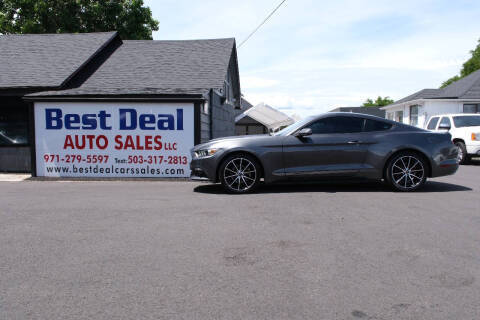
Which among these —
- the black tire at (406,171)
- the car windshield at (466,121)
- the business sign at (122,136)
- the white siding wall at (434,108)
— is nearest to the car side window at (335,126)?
the black tire at (406,171)

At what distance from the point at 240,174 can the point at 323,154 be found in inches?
63.9

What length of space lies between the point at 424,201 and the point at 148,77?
10326mm

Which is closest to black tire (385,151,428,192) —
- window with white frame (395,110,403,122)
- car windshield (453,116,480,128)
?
car windshield (453,116,480,128)

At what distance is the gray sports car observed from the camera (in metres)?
7.95

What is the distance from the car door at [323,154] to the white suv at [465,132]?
895 cm

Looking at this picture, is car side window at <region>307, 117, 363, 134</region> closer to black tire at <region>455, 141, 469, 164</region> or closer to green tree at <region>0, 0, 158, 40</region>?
black tire at <region>455, 141, 469, 164</region>

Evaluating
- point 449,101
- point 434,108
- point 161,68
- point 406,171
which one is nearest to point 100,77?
point 161,68


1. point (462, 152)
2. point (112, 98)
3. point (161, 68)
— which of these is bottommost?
point (462, 152)

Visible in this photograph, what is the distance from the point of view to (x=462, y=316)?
283 centimetres

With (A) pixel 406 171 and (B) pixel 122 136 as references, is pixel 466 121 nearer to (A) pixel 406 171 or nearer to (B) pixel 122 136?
(A) pixel 406 171

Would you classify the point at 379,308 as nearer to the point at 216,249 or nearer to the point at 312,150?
the point at 216,249

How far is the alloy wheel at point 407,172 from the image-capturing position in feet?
26.3

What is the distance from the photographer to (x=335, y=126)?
8195 millimetres

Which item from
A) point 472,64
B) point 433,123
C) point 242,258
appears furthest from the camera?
point 472,64
